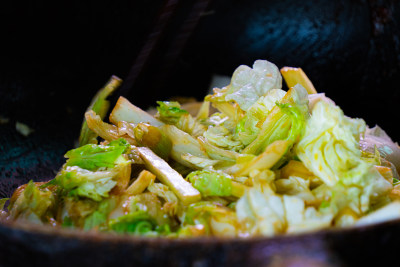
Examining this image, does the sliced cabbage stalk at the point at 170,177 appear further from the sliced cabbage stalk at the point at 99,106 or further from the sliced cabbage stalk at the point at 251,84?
the sliced cabbage stalk at the point at 99,106

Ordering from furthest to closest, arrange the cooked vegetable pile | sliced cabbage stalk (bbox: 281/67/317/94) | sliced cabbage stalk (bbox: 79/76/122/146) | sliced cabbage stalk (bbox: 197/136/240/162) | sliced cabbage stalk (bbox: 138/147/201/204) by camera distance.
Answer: sliced cabbage stalk (bbox: 79/76/122/146) < sliced cabbage stalk (bbox: 281/67/317/94) < sliced cabbage stalk (bbox: 197/136/240/162) < sliced cabbage stalk (bbox: 138/147/201/204) < the cooked vegetable pile

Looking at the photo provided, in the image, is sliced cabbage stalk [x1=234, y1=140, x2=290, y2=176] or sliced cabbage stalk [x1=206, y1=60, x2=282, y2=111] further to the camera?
sliced cabbage stalk [x1=206, y1=60, x2=282, y2=111]

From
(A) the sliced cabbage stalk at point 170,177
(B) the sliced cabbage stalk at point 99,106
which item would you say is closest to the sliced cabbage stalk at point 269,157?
(A) the sliced cabbage stalk at point 170,177

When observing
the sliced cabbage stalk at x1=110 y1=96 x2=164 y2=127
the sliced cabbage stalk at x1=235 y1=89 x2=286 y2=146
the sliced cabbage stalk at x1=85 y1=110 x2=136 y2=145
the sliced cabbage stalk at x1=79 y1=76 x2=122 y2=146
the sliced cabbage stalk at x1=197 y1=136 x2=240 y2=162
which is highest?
the sliced cabbage stalk at x1=235 y1=89 x2=286 y2=146

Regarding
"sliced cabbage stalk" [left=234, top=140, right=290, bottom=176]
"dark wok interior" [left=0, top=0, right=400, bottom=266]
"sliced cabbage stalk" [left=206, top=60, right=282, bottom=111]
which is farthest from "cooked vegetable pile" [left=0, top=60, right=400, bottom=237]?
"dark wok interior" [left=0, top=0, right=400, bottom=266]

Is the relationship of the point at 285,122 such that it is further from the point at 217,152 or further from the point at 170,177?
the point at 170,177

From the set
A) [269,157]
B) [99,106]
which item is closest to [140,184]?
[269,157]

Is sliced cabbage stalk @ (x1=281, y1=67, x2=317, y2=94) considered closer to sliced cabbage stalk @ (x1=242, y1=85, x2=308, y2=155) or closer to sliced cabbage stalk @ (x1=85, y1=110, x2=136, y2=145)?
sliced cabbage stalk @ (x1=242, y1=85, x2=308, y2=155)

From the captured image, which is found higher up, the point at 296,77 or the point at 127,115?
the point at 296,77
